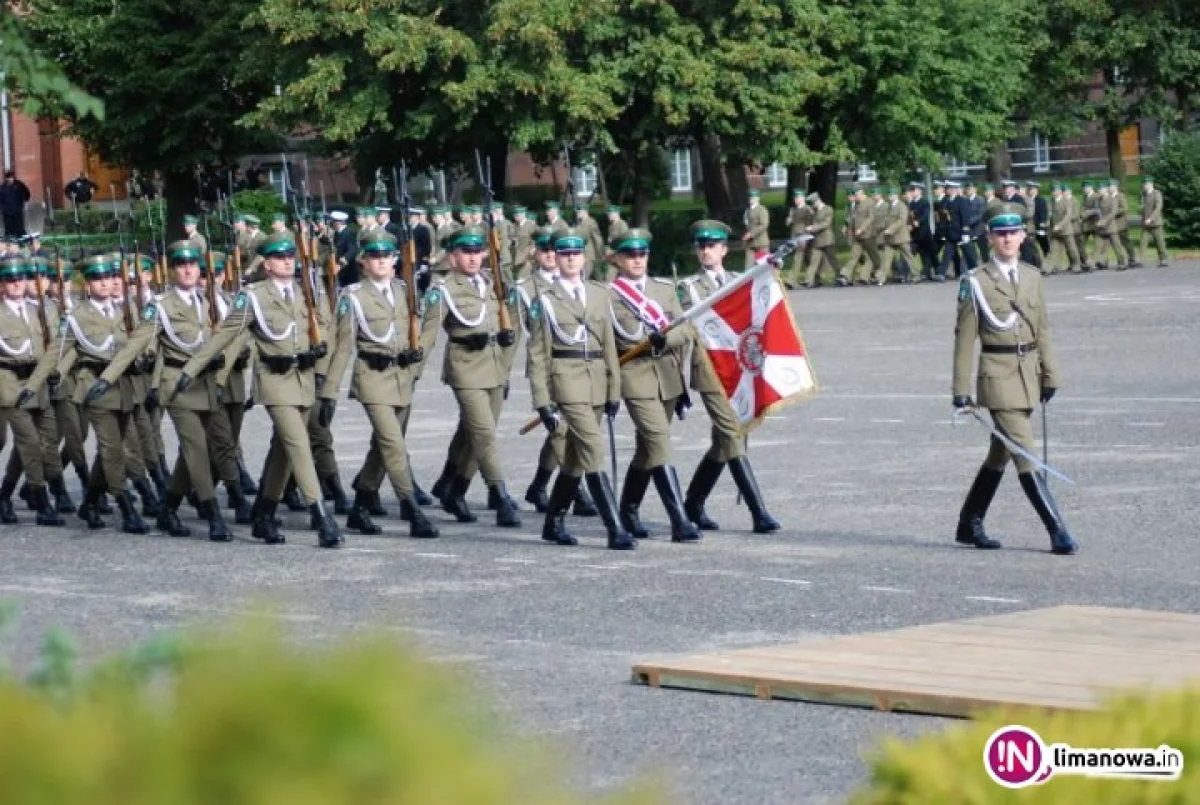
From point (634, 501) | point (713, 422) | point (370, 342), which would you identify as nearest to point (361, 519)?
point (370, 342)

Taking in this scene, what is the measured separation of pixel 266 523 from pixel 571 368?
7.05 feet

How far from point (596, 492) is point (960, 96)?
32849mm

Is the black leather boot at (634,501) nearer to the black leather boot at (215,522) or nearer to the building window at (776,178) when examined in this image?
the black leather boot at (215,522)

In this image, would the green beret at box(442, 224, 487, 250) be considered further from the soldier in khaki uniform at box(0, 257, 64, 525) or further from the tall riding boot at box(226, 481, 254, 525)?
the soldier in khaki uniform at box(0, 257, 64, 525)

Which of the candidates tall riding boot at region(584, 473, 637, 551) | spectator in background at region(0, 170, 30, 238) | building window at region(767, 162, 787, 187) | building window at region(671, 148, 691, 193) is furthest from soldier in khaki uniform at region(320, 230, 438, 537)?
building window at region(671, 148, 691, 193)

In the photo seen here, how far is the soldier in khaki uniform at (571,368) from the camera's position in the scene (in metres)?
13.8

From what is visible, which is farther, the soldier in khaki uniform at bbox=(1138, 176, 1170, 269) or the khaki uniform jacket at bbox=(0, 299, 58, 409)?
the soldier in khaki uniform at bbox=(1138, 176, 1170, 269)

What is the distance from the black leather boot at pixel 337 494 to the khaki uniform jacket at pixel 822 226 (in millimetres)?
25746

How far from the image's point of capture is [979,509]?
42.1 feet

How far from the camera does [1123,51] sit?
52844 mm

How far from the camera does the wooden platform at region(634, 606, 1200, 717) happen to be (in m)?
7.84

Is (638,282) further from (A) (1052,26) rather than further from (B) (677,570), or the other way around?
(A) (1052,26)

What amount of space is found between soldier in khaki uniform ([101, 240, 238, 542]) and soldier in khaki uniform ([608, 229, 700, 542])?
2714mm

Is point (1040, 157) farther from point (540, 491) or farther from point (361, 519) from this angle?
point (361, 519)
